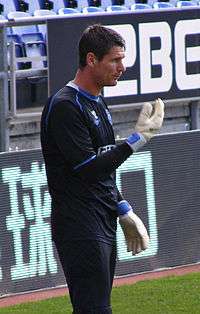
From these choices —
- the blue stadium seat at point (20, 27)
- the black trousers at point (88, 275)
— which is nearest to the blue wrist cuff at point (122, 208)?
the black trousers at point (88, 275)

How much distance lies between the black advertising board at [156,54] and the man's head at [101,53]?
360 cm

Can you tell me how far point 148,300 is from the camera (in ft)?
23.2

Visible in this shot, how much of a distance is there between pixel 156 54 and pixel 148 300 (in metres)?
2.31

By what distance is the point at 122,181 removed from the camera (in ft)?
26.6

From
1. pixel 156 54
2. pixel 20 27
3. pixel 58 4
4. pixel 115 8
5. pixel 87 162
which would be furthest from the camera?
pixel 58 4

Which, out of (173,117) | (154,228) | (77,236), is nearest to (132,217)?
(77,236)

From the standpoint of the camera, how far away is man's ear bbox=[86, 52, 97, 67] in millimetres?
4086

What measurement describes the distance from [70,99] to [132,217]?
671mm

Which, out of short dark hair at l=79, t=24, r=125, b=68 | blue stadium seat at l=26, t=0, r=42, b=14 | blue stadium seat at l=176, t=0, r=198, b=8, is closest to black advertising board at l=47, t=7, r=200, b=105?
short dark hair at l=79, t=24, r=125, b=68

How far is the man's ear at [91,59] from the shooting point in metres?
4.09

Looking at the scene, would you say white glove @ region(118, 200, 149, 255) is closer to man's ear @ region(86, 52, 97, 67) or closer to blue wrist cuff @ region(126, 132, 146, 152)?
blue wrist cuff @ region(126, 132, 146, 152)

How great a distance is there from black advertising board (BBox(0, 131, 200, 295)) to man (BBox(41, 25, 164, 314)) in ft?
10.7

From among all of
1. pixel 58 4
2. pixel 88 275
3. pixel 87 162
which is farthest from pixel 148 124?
pixel 58 4

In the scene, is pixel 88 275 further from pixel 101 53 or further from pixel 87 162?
pixel 101 53
